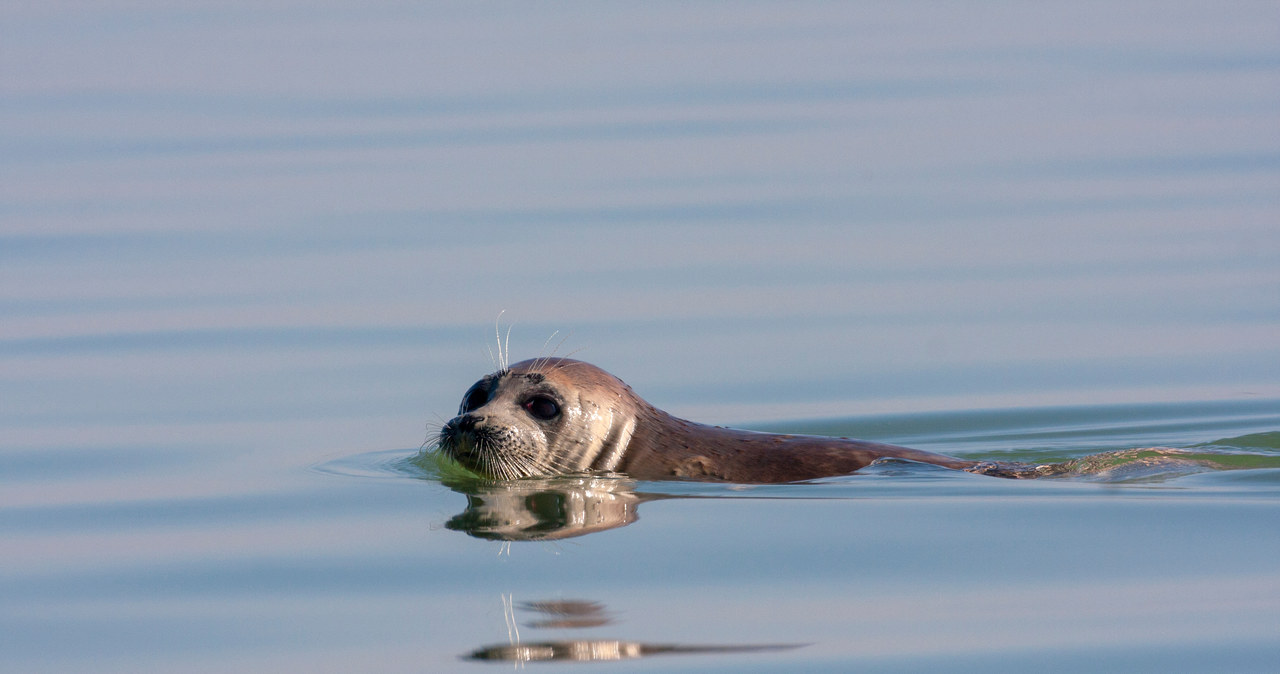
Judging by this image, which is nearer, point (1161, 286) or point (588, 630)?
point (588, 630)

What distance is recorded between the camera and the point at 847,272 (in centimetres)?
1477

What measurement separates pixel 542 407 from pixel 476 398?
0.39m

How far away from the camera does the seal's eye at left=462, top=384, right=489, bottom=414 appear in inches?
391

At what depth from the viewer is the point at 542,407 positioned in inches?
388

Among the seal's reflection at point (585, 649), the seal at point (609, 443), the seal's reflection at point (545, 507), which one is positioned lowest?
the seal's reflection at point (585, 649)

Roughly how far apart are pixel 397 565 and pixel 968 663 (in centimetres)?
277

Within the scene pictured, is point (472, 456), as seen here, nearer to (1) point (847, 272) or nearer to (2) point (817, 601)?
(2) point (817, 601)

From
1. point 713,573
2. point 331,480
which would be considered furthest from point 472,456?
point 713,573

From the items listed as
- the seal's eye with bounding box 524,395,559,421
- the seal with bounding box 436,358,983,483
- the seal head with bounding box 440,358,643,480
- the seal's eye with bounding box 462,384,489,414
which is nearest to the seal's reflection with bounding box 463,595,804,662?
the seal head with bounding box 440,358,643,480

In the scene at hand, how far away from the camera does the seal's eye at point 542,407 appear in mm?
Result: 9836

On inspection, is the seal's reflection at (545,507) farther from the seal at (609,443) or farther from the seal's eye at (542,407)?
the seal's eye at (542,407)

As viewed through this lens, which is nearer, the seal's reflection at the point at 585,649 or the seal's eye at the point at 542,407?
the seal's reflection at the point at 585,649

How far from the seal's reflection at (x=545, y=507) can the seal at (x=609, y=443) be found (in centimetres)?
15

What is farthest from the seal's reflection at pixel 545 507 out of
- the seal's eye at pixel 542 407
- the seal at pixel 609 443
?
the seal's eye at pixel 542 407
